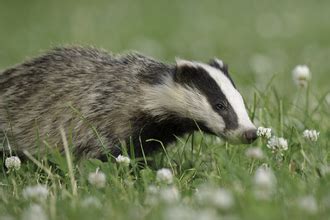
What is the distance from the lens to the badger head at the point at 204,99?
5168 mm

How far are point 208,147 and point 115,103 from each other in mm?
760

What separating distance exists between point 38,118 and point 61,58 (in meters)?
0.55

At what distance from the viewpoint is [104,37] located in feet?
39.9

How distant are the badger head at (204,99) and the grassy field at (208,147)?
0.53 ft

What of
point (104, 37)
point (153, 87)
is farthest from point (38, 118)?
point (104, 37)

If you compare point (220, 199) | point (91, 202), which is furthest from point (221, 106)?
point (220, 199)

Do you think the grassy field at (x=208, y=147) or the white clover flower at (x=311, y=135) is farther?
the white clover flower at (x=311, y=135)

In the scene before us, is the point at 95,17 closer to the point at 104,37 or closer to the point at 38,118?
the point at 104,37

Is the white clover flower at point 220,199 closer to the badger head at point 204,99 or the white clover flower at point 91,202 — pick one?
the white clover flower at point 91,202

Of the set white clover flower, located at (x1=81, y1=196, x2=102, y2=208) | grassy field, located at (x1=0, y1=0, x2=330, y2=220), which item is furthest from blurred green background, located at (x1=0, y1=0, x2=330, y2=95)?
white clover flower, located at (x1=81, y1=196, x2=102, y2=208)

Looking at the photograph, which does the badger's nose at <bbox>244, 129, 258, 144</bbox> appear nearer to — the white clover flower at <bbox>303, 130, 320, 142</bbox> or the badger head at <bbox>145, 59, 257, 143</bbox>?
the badger head at <bbox>145, 59, 257, 143</bbox>

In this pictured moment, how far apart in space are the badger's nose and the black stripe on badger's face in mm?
140

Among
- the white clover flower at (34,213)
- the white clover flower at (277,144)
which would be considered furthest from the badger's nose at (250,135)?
the white clover flower at (34,213)

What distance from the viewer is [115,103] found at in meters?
5.55
